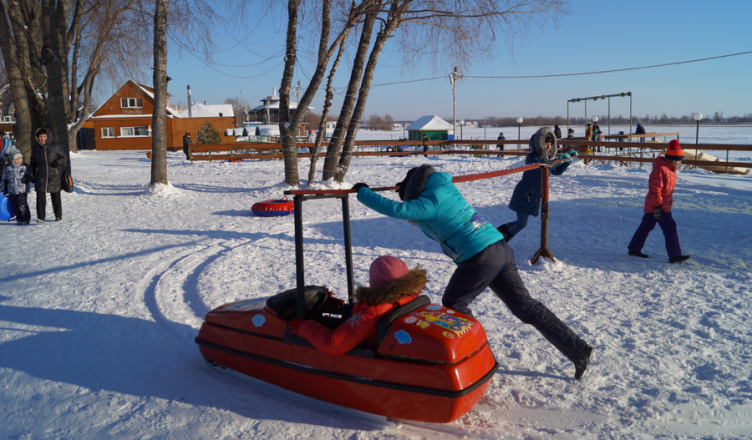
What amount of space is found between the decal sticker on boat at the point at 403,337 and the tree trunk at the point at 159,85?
34.6 ft

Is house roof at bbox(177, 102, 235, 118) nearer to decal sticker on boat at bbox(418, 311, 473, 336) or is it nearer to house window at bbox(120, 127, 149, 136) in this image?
house window at bbox(120, 127, 149, 136)

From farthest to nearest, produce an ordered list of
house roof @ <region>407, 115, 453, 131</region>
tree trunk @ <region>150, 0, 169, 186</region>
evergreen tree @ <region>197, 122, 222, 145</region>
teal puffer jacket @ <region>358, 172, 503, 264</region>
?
house roof @ <region>407, 115, 453, 131</region>
evergreen tree @ <region>197, 122, 222, 145</region>
tree trunk @ <region>150, 0, 169, 186</region>
teal puffer jacket @ <region>358, 172, 503, 264</region>

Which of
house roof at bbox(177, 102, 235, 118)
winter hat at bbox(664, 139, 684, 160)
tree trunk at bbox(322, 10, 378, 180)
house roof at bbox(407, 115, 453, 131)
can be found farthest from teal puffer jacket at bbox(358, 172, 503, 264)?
house roof at bbox(177, 102, 235, 118)

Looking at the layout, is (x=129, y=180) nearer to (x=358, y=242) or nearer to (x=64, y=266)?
(x=64, y=266)

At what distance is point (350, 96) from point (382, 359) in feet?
34.4

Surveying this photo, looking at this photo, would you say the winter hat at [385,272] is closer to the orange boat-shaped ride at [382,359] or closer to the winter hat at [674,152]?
the orange boat-shaped ride at [382,359]

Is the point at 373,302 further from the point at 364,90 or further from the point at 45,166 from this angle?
the point at 364,90

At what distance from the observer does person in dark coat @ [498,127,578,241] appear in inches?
230

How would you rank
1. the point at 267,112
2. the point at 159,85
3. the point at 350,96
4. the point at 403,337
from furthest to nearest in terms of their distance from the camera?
the point at 267,112 → the point at 350,96 → the point at 159,85 → the point at 403,337

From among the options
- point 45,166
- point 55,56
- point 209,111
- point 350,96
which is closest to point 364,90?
point 350,96

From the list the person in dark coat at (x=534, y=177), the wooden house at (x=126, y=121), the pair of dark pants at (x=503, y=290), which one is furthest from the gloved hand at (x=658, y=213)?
the wooden house at (x=126, y=121)

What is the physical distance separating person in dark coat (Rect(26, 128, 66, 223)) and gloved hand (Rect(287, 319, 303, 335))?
8.09 metres

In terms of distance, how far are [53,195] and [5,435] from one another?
784 cm

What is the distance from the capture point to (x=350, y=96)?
40.9ft
